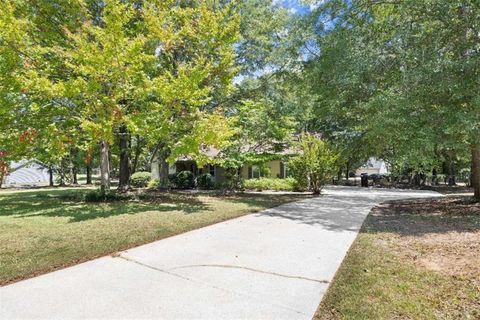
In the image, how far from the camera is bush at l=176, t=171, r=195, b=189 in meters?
23.6

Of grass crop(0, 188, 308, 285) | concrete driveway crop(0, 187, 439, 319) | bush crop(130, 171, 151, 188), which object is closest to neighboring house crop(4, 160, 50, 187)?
bush crop(130, 171, 151, 188)

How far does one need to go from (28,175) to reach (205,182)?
81.7ft

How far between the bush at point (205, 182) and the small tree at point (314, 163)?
7467 millimetres

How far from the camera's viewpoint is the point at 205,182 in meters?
23.7

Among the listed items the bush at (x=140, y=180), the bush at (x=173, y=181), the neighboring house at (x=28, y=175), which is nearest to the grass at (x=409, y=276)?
the bush at (x=173, y=181)

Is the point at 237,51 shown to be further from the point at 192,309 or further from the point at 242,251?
the point at 192,309

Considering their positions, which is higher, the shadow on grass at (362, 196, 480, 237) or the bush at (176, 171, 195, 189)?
the bush at (176, 171, 195, 189)

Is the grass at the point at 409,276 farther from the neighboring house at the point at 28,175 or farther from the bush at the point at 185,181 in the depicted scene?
the neighboring house at the point at 28,175

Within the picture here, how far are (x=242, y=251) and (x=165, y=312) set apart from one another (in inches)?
101

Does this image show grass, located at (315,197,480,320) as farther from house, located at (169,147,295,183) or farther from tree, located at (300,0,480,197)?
house, located at (169,147,295,183)

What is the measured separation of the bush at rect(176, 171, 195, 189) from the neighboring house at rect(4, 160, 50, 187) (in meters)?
18.5

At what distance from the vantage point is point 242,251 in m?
5.92

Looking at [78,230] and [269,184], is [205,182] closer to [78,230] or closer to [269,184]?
[269,184]

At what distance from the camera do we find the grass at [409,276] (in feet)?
11.6
